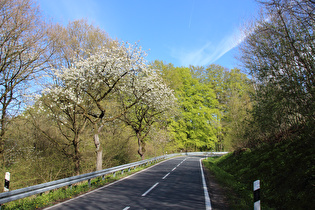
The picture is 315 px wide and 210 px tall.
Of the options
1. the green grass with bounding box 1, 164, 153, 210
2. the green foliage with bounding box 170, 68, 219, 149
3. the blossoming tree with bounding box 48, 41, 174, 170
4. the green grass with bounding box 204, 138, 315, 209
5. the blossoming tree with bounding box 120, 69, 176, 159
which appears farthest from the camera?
the green foliage with bounding box 170, 68, 219, 149

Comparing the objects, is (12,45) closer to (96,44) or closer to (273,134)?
(96,44)

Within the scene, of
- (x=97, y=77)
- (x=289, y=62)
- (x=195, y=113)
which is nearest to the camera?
(x=289, y=62)

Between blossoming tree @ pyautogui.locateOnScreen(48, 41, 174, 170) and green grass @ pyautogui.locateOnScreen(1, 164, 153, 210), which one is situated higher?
blossoming tree @ pyautogui.locateOnScreen(48, 41, 174, 170)

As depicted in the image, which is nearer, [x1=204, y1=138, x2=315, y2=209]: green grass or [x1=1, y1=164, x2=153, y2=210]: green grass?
[x1=204, y1=138, x2=315, y2=209]: green grass

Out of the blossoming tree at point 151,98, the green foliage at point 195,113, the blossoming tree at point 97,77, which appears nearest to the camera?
the blossoming tree at point 97,77

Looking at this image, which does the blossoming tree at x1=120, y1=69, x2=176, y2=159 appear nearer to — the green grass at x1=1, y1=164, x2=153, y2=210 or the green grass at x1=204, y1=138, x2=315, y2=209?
the green grass at x1=1, y1=164, x2=153, y2=210

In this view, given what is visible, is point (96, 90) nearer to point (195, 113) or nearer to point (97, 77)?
point (97, 77)

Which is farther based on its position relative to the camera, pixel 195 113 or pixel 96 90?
pixel 195 113

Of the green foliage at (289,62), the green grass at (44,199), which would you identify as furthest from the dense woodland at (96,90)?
the green grass at (44,199)

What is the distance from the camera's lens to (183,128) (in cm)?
3997

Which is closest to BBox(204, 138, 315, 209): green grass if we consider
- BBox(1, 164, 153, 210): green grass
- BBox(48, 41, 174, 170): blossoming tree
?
BBox(1, 164, 153, 210): green grass

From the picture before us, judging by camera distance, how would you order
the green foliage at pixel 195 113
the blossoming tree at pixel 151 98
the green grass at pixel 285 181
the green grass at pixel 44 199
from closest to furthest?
1. the green grass at pixel 285 181
2. the green grass at pixel 44 199
3. the blossoming tree at pixel 151 98
4. the green foliage at pixel 195 113

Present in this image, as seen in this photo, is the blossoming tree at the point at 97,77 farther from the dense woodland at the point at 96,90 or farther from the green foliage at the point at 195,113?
the green foliage at the point at 195,113

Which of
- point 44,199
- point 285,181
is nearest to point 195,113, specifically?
point 285,181
